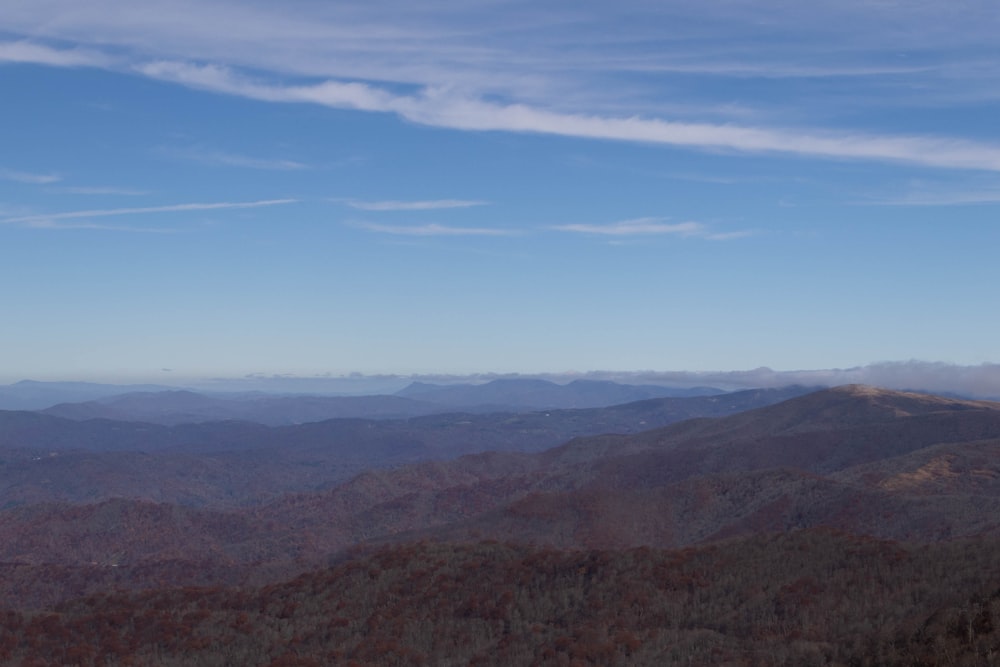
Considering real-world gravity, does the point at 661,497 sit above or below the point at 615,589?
below

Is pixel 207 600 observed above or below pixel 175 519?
above

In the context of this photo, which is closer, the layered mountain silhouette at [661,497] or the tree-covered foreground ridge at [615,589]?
the tree-covered foreground ridge at [615,589]

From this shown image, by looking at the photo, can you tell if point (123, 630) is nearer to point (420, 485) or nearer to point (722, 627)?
point (722, 627)

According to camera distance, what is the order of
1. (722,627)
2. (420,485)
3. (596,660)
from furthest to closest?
(420,485) → (722,627) → (596,660)

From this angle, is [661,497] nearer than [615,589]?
No

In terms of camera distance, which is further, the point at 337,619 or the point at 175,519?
the point at 175,519

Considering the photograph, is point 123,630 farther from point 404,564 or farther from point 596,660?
point 596,660

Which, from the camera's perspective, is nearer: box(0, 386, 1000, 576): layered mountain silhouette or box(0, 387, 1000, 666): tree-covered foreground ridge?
box(0, 387, 1000, 666): tree-covered foreground ridge

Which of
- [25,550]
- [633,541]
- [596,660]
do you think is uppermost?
[596,660]

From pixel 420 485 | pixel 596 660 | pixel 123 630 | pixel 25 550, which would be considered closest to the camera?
pixel 596 660

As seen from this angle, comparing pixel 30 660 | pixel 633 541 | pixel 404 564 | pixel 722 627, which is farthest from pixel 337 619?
pixel 633 541
